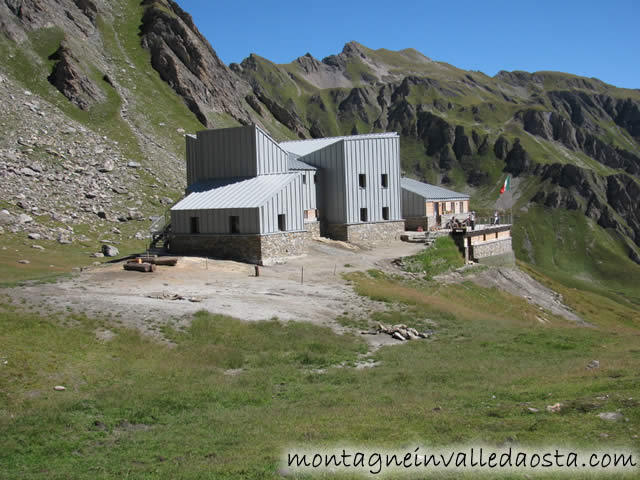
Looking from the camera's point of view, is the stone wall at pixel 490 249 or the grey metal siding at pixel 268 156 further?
the stone wall at pixel 490 249

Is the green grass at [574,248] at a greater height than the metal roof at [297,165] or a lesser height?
lesser

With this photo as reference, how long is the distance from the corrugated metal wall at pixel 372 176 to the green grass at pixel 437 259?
5.66 meters

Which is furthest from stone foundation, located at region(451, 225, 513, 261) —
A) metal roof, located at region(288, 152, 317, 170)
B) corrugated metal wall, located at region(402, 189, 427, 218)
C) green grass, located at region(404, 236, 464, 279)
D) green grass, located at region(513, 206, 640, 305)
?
green grass, located at region(513, 206, 640, 305)

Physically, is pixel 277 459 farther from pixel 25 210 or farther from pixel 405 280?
pixel 25 210

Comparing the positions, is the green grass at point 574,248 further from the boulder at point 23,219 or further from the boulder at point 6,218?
the boulder at point 6,218

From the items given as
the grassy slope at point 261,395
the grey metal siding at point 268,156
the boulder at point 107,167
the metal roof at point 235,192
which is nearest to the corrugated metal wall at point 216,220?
the metal roof at point 235,192

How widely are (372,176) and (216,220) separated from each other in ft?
56.2

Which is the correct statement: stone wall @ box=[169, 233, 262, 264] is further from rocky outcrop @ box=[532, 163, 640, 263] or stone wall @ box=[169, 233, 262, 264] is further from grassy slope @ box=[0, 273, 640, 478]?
rocky outcrop @ box=[532, 163, 640, 263]

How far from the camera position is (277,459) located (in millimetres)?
10141

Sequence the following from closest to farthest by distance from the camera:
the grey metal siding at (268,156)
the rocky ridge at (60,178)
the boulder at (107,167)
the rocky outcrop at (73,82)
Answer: the grey metal siding at (268,156) < the rocky ridge at (60,178) < the boulder at (107,167) < the rocky outcrop at (73,82)

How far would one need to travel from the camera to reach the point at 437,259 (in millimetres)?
46125

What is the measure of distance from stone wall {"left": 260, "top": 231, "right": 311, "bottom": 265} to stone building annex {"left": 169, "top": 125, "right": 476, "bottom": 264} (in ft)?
0.22

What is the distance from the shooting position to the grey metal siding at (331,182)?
164 ft

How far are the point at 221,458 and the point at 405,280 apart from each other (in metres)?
30.7
